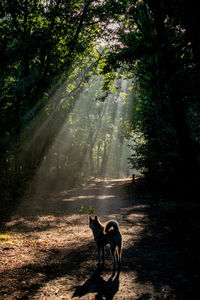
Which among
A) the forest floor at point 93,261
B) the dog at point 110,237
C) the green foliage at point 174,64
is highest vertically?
the green foliage at point 174,64

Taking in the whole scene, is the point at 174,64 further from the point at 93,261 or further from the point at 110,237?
the point at 93,261

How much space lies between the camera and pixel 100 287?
160 inches

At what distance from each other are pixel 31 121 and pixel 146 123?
15.4 m

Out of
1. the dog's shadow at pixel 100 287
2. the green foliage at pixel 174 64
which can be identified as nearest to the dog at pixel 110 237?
the dog's shadow at pixel 100 287

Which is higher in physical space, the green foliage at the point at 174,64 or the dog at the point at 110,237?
the green foliage at the point at 174,64

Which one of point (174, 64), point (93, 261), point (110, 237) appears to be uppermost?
point (174, 64)

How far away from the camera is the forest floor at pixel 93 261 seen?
12.8ft

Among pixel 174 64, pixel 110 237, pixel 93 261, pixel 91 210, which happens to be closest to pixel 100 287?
pixel 110 237

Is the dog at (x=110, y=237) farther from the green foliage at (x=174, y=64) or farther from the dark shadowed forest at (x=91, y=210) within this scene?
the green foliage at (x=174, y=64)

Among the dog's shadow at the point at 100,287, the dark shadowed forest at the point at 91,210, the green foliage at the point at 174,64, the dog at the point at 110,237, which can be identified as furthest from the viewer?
the green foliage at the point at 174,64

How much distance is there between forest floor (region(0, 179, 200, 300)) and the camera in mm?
3900

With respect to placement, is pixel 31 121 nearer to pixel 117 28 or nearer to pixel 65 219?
pixel 65 219

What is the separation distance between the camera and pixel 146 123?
762 inches

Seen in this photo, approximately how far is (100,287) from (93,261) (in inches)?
52.5
